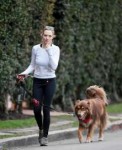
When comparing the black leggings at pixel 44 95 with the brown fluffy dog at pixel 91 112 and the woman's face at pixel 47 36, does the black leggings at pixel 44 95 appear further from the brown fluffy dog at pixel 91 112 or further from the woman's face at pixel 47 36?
the woman's face at pixel 47 36

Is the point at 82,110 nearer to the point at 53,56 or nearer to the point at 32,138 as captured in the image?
the point at 53,56

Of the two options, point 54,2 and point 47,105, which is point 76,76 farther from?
point 47,105

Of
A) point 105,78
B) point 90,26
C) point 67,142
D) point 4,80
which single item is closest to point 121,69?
point 105,78

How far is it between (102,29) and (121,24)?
142cm

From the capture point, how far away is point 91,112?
13.7 meters

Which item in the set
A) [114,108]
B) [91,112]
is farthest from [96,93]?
[114,108]

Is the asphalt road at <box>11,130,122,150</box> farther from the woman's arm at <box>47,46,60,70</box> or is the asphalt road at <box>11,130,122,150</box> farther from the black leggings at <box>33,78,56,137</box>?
the woman's arm at <box>47,46,60,70</box>

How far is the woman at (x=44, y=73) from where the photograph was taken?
43.6ft

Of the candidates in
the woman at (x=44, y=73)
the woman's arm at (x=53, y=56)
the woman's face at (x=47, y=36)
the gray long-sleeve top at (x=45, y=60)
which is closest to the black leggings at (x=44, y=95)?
the woman at (x=44, y=73)

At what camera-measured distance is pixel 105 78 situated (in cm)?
2342

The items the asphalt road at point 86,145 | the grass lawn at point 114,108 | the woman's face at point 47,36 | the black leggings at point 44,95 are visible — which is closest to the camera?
the asphalt road at point 86,145

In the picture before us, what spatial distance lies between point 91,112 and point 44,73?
1.09 m

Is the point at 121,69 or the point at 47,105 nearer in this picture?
the point at 47,105

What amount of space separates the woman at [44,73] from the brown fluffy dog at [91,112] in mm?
569
